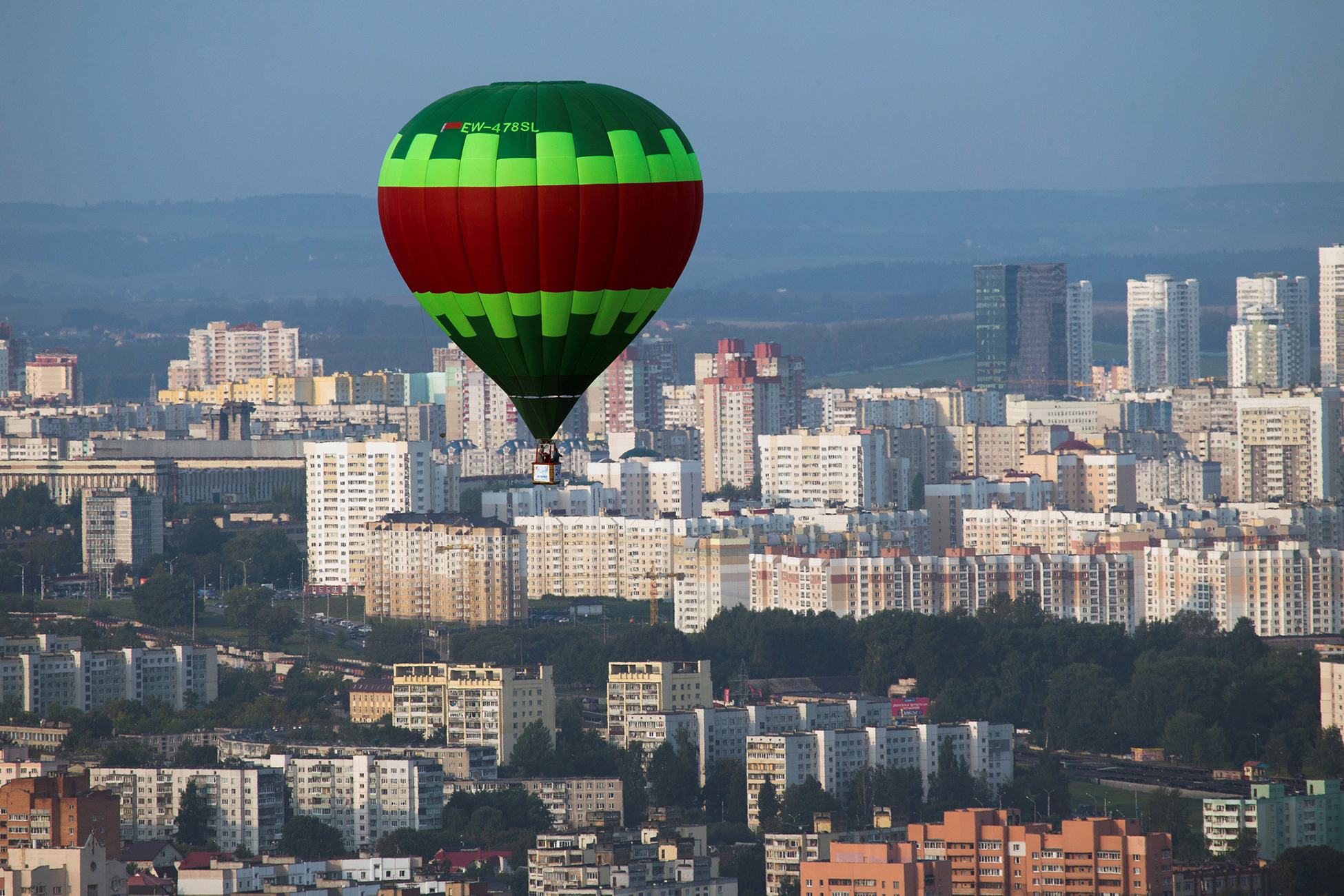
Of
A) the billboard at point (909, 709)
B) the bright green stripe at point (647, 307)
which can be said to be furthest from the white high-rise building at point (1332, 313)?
the bright green stripe at point (647, 307)

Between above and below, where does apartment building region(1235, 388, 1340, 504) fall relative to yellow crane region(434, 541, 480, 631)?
above

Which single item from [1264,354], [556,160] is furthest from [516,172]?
[1264,354]

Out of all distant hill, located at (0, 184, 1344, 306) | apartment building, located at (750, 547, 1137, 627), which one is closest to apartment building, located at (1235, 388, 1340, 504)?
apartment building, located at (750, 547, 1137, 627)

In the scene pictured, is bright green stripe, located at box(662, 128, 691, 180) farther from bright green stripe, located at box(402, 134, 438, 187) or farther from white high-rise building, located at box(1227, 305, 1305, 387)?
white high-rise building, located at box(1227, 305, 1305, 387)

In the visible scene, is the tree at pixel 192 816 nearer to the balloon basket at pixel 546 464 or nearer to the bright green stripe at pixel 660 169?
the balloon basket at pixel 546 464

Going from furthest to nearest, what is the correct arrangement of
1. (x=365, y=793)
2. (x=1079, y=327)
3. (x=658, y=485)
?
1. (x=1079, y=327)
2. (x=658, y=485)
3. (x=365, y=793)

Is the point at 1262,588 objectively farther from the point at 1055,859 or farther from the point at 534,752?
the point at 1055,859
